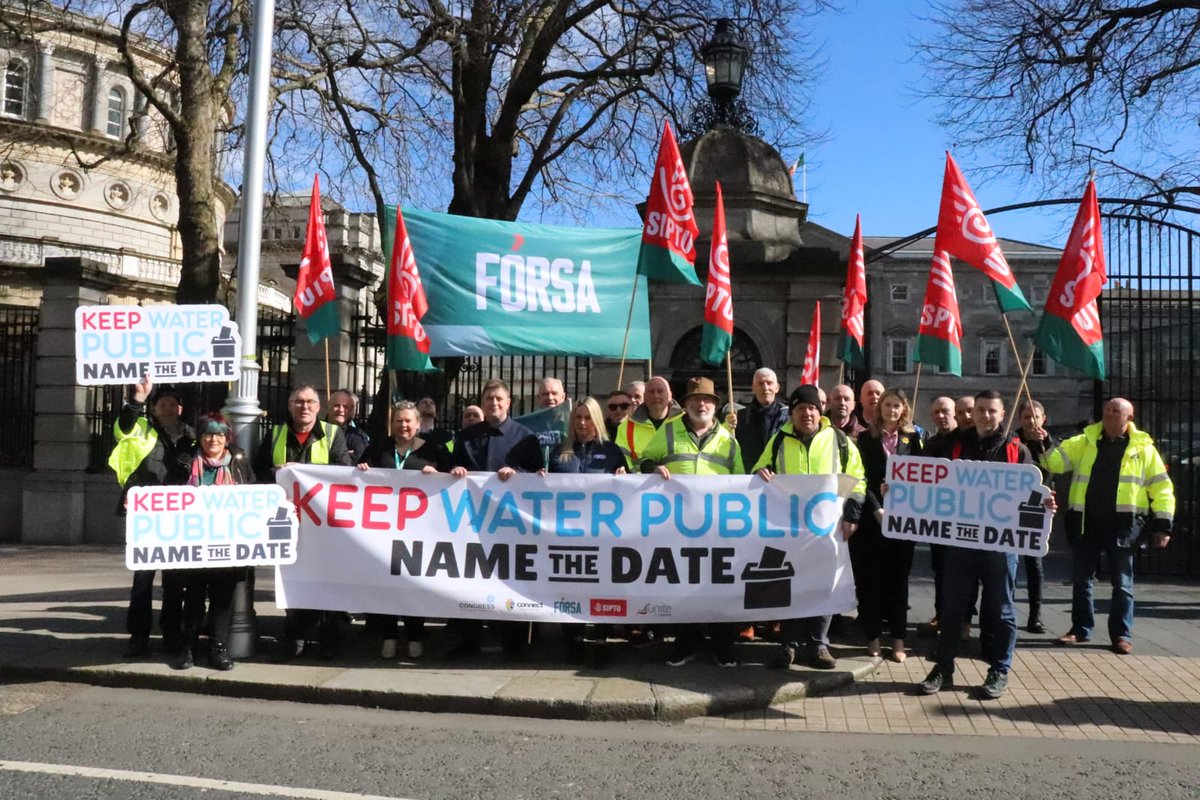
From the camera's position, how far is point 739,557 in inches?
264

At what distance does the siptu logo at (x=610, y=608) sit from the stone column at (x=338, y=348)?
785 cm

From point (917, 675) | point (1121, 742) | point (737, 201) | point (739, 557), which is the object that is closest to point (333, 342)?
point (737, 201)

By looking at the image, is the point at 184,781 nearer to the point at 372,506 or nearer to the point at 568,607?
the point at 372,506

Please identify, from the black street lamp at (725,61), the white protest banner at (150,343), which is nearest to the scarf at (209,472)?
the white protest banner at (150,343)

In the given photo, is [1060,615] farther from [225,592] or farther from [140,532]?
[140,532]

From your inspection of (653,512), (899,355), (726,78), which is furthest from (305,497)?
(899,355)

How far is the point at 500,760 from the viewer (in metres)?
5.00

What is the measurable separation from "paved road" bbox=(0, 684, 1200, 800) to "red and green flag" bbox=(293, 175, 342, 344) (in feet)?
11.0

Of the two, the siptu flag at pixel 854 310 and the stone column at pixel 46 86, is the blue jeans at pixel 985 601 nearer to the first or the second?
the siptu flag at pixel 854 310

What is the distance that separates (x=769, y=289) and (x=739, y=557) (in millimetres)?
6073

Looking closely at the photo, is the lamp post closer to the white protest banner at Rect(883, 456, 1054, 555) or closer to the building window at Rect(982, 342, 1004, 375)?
the white protest banner at Rect(883, 456, 1054, 555)

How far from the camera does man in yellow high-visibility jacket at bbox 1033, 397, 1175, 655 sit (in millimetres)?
7461

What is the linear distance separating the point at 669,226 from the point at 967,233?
2.28 m

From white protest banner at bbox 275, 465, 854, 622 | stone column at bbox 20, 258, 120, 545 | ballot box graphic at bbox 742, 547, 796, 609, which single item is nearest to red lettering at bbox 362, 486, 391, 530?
white protest banner at bbox 275, 465, 854, 622
